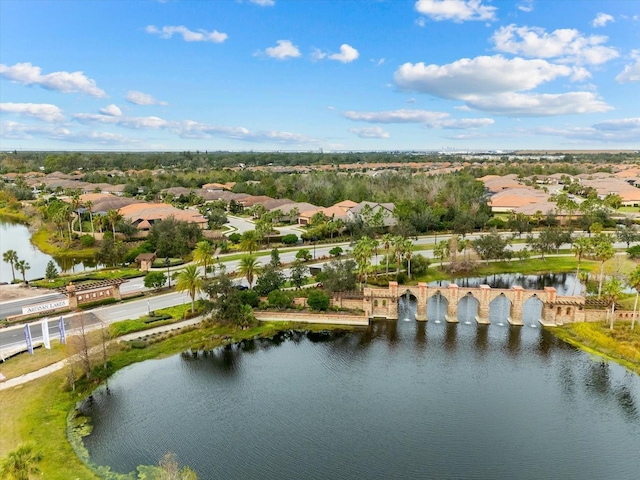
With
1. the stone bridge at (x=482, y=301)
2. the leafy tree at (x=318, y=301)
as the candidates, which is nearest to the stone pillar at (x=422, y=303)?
the stone bridge at (x=482, y=301)

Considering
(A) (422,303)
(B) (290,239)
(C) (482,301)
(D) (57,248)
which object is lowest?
(A) (422,303)

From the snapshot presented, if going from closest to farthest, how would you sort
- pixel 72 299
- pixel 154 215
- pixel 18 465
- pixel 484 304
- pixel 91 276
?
pixel 18 465, pixel 72 299, pixel 484 304, pixel 91 276, pixel 154 215

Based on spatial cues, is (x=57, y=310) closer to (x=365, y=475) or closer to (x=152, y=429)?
(x=152, y=429)

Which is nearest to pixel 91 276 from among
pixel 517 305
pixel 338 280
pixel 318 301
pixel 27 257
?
pixel 27 257

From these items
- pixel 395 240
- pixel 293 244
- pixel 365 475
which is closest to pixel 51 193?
pixel 293 244

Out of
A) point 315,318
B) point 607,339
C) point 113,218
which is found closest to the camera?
point 607,339

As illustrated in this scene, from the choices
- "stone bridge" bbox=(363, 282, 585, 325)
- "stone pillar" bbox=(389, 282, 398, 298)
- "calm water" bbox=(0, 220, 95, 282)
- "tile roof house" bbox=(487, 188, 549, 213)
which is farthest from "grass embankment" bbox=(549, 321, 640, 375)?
"tile roof house" bbox=(487, 188, 549, 213)

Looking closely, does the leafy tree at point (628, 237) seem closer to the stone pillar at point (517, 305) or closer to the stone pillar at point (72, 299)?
the stone pillar at point (517, 305)

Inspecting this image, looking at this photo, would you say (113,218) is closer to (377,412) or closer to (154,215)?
(154,215)
